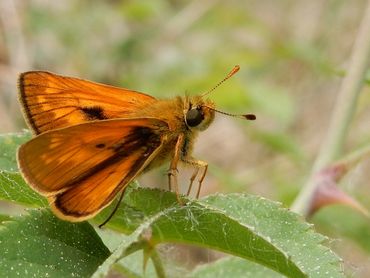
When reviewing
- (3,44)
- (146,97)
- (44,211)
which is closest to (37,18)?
(3,44)

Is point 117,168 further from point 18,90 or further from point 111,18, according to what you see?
point 111,18

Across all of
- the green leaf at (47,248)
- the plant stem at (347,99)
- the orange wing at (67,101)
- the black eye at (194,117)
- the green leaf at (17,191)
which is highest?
the plant stem at (347,99)

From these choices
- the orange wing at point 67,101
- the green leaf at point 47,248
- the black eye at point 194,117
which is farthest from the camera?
the black eye at point 194,117

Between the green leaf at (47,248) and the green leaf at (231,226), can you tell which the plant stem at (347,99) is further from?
the green leaf at (47,248)

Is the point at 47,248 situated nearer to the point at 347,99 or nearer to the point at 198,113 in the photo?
the point at 198,113

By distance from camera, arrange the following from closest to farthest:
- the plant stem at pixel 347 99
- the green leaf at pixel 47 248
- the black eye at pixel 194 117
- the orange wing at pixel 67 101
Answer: the green leaf at pixel 47 248 < the orange wing at pixel 67 101 < the black eye at pixel 194 117 < the plant stem at pixel 347 99

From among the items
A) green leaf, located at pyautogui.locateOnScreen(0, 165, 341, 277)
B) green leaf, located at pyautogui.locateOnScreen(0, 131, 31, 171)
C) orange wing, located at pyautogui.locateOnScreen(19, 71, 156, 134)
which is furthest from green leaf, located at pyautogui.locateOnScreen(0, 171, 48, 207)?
orange wing, located at pyautogui.locateOnScreen(19, 71, 156, 134)

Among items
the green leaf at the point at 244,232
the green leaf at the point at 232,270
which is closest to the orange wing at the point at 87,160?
the green leaf at the point at 244,232
